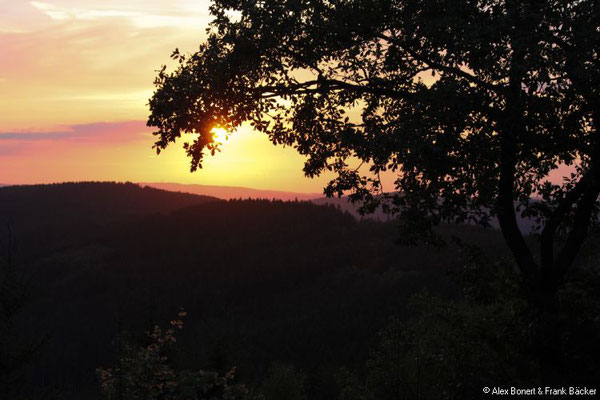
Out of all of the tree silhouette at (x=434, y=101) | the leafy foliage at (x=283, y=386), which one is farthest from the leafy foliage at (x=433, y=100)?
the leafy foliage at (x=283, y=386)

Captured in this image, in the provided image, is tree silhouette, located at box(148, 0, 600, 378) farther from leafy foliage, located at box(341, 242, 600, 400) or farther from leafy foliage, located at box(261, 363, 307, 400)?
leafy foliage, located at box(261, 363, 307, 400)

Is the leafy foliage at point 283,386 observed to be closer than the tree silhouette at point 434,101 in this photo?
No

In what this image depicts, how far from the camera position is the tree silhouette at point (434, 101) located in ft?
44.8

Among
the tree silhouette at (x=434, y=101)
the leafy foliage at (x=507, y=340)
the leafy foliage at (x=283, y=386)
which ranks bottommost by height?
the leafy foliage at (x=283, y=386)

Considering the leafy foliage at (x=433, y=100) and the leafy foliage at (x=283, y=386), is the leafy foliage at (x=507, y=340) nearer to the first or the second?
the leafy foliage at (x=433, y=100)

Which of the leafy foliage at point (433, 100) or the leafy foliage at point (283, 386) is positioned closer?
the leafy foliage at point (433, 100)

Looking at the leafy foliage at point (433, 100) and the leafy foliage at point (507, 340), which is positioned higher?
the leafy foliage at point (433, 100)

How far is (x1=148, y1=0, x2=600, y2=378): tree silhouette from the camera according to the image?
13.7m

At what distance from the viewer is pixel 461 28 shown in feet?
46.2

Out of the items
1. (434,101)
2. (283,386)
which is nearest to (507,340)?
(434,101)

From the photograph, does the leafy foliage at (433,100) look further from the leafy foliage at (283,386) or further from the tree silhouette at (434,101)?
the leafy foliage at (283,386)

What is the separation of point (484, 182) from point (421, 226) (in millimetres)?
2529

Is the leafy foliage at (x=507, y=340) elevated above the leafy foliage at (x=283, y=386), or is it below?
above

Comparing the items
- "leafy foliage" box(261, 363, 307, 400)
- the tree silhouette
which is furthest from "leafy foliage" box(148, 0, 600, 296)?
"leafy foliage" box(261, 363, 307, 400)
